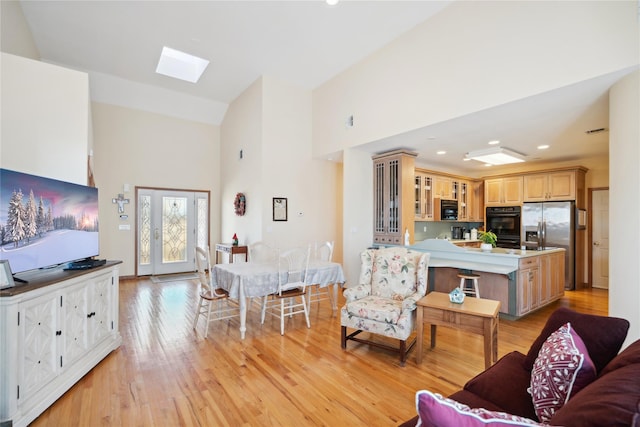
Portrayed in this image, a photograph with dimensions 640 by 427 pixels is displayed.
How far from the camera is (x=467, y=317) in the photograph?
2.57 metres

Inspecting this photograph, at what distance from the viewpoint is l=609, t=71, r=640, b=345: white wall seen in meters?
2.42

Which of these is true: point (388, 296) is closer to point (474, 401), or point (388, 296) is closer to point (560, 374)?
point (474, 401)

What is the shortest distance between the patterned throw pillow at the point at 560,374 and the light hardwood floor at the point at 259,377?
0.99m

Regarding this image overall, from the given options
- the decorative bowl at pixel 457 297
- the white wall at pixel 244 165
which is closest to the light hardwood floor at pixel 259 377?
the decorative bowl at pixel 457 297

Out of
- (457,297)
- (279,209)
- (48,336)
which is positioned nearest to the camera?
(48,336)

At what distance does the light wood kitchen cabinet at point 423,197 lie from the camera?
6.34 meters

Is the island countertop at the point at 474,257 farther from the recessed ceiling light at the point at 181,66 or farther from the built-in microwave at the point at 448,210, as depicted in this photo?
the recessed ceiling light at the point at 181,66

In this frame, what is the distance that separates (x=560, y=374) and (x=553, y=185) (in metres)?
6.42

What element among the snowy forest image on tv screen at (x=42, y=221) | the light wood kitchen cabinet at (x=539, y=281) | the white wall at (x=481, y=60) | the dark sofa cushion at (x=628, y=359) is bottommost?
the light wood kitchen cabinet at (x=539, y=281)

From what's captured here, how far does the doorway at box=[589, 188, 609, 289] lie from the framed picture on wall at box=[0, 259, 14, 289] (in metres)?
8.69

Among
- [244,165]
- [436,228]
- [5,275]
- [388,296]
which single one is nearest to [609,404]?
[388,296]

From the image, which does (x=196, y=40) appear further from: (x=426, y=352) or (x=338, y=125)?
(x=426, y=352)

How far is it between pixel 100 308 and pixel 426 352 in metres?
3.24

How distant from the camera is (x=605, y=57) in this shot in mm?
2531
